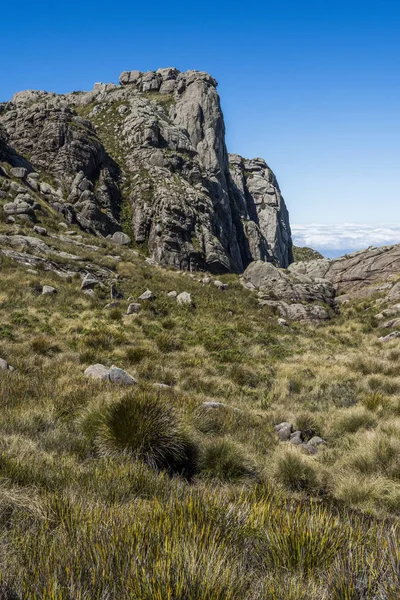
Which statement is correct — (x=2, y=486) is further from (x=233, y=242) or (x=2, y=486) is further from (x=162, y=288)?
(x=233, y=242)

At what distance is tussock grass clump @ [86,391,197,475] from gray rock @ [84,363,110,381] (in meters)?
3.21

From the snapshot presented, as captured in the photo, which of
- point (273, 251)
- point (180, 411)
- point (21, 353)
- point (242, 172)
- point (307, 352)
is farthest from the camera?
point (242, 172)

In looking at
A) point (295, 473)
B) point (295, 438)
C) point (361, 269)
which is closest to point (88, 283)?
A: point (295, 438)

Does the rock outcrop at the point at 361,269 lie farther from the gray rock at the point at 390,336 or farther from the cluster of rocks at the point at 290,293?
the gray rock at the point at 390,336

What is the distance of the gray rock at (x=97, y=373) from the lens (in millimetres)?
8970

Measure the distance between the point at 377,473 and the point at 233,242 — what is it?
60.8 meters

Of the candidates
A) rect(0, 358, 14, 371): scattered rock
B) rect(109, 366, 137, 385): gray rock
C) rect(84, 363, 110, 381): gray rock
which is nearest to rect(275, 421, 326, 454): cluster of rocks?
rect(109, 366, 137, 385): gray rock

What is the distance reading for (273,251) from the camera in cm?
9000

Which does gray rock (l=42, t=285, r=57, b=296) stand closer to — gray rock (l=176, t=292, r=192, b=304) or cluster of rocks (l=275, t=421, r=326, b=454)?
gray rock (l=176, t=292, r=192, b=304)

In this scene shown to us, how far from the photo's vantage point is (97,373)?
369 inches

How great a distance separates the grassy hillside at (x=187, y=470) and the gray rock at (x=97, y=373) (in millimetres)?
398

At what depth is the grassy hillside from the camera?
2051 millimetres

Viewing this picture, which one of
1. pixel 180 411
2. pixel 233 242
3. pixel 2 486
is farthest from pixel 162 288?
pixel 233 242

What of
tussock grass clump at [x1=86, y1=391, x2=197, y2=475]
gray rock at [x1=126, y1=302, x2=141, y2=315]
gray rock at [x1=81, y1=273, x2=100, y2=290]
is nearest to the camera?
tussock grass clump at [x1=86, y1=391, x2=197, y2=475]
